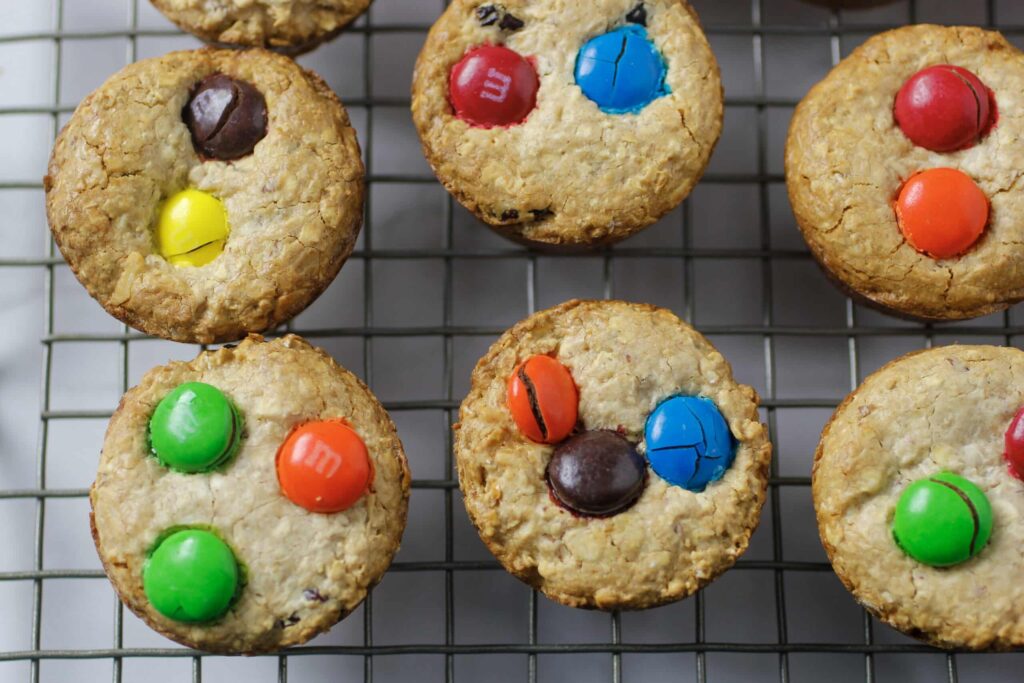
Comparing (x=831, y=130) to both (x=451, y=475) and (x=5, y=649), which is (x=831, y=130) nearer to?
(x=451, y=475)

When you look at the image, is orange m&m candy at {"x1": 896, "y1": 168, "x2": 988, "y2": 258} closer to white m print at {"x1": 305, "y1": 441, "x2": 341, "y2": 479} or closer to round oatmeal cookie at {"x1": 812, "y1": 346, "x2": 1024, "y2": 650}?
round oatmeal cookie at {"x1": 812, "y1": 346, "x2": 1024, "y2": 650}

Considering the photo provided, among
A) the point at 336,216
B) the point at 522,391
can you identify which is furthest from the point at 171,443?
the point at 522,391

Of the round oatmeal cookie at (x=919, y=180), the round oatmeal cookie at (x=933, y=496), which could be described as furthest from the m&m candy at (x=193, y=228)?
the round oatmeal cookie at (x=933, y=496)

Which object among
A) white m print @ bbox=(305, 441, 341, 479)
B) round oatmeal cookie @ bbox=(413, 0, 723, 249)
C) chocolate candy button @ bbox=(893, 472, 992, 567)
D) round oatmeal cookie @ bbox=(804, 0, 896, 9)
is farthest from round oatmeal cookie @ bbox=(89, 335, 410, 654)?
round oatmeal cookie @ bbox=(804, 0, 896, 9)

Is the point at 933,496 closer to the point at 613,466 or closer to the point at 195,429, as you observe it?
the point at 613,466

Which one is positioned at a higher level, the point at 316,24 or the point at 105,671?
the point at 316,24

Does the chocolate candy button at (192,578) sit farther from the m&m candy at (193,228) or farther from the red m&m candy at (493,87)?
the red m&m candy at (493,87)

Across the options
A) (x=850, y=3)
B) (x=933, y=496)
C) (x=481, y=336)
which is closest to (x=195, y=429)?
(x=481, y=336)

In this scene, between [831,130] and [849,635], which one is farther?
[849,635]
